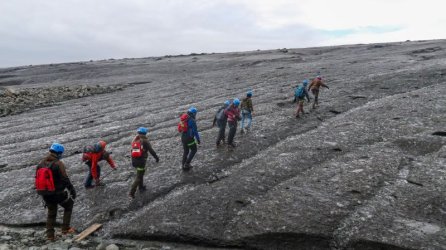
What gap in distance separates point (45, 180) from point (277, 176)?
9.34 metres

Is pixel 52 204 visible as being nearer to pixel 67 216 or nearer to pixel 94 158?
pixel 67 216

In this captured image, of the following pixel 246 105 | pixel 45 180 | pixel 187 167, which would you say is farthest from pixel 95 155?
pixel 246 105

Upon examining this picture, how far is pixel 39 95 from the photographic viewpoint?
49.4 metres

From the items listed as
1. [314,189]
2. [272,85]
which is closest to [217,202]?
[314,189]

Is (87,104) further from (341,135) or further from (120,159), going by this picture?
(341,135)

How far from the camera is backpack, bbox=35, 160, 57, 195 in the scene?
13.1 meters

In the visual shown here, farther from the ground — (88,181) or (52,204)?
(52,204)

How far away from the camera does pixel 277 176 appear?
663 inches

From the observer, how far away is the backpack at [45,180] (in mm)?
13133

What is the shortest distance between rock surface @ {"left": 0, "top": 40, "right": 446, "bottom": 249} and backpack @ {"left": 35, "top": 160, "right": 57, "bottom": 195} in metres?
2.08

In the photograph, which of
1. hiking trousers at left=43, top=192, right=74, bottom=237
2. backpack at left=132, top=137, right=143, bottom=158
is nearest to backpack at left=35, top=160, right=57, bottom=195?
hiking trousers at left=43, top=192, right=74, bottom=237

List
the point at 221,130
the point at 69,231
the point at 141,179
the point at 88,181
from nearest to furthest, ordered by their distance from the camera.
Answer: the point at 69,231 → the point at 141,179 → the point at 88,181 → the point at 221,130

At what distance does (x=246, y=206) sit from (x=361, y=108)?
14.9 meters

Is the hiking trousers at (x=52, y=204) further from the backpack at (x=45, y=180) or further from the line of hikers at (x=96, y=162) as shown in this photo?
the backpack at (x=45, y=180)
